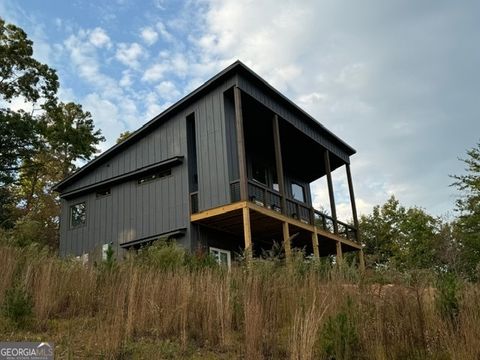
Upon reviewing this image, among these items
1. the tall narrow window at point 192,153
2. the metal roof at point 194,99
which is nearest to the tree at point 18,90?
the metal roof at point 194,99

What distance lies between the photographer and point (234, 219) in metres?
15.5

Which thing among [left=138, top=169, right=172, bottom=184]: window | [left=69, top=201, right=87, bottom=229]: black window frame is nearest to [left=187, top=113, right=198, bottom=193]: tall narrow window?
[left=138, top=169, right=172, bottom=184]: window

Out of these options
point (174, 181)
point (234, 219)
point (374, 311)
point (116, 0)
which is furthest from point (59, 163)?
point (374, 311)

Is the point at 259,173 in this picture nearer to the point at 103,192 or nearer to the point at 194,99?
the point at 194,99

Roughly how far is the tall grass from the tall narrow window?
30.4 feet

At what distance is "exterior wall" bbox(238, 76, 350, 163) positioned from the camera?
52.1ft

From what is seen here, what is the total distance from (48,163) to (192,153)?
19428mm

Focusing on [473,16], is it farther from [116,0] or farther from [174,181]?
[174,181]

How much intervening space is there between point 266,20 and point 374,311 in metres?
8.62

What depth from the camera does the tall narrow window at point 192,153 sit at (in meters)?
16.2

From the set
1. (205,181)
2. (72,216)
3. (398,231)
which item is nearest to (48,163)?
(72,216)

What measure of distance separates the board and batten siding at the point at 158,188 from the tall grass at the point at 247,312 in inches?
331

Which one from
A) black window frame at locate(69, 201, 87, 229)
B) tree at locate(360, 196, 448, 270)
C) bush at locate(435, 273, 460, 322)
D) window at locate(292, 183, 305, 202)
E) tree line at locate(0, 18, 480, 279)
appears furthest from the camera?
tree at locate(360, 196, 448, 270)

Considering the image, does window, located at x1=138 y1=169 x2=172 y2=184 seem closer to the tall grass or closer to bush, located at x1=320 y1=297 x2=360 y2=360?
the tall grass
